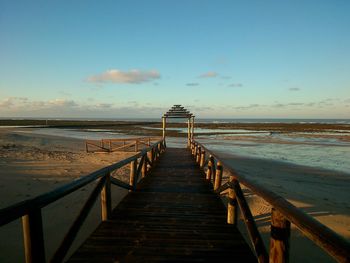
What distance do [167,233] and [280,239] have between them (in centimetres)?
197

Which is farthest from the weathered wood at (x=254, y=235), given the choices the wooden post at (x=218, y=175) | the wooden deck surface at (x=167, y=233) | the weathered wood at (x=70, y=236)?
the wooden post at (x=218, y=175)

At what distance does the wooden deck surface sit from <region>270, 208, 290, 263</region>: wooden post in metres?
0.84

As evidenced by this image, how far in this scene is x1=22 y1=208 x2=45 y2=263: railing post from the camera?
2.44 meters

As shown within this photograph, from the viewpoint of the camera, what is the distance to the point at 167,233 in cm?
412

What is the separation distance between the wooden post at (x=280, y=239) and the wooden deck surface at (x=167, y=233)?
842mm

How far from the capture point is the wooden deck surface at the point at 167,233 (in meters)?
3.40

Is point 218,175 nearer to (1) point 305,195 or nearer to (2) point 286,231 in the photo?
(2) point 286,231

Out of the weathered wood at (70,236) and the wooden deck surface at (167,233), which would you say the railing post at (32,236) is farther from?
the wooden deck surface at (167,233)

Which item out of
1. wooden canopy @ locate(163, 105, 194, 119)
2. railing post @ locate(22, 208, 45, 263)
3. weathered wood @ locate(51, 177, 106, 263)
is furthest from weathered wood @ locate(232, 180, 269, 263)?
wooden canopy @ locate(163, 105, 194, 119)

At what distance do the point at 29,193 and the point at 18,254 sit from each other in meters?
3.94

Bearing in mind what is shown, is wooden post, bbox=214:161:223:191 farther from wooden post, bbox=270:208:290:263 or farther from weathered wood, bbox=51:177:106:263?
wooden post, bbox=270:208:290:263

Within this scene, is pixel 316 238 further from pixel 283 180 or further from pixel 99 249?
pixel 283 180

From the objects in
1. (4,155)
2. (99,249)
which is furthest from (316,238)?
(4,155)

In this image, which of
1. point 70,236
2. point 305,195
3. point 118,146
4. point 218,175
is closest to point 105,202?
point 70,236
